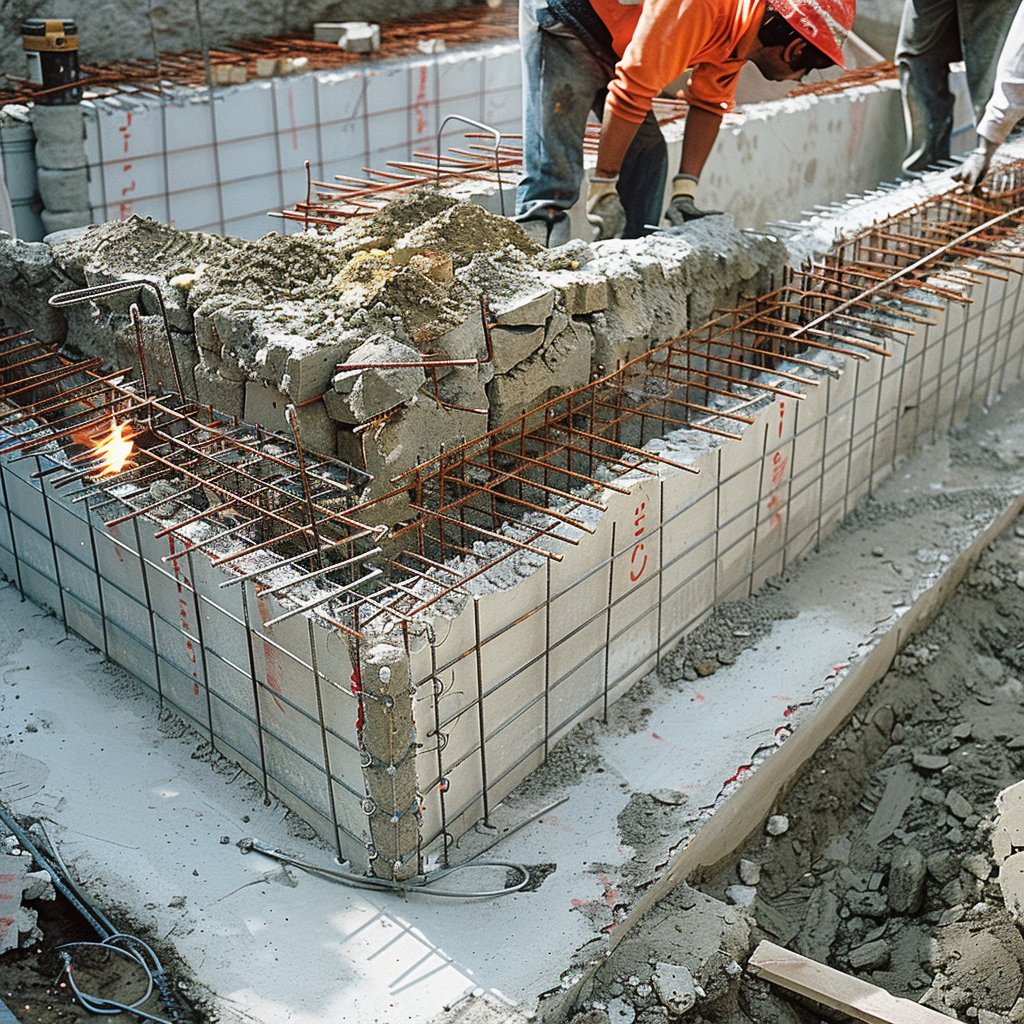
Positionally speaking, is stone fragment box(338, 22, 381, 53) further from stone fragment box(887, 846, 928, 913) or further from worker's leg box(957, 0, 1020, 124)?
stone fragment box(887, 846, 928, 913)

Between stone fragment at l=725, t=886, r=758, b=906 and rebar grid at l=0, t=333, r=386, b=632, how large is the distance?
5.23 feet

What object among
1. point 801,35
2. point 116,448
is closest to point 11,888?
point 116,448

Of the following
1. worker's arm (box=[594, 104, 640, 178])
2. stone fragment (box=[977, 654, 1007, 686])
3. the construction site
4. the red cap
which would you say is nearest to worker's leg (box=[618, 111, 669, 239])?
worker's arm (box=[594, 104, 640, 178])

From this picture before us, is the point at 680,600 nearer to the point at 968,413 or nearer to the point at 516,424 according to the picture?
the point at 516,424

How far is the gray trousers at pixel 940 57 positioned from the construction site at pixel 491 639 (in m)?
2.59

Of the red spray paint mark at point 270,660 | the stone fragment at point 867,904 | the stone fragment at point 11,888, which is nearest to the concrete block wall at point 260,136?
the red spray paint mark at point 270,660

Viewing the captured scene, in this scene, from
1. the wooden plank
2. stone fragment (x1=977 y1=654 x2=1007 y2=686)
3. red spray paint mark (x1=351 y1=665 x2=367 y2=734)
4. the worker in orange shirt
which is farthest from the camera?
stone fragment (x1=977 y1=654 x2=1007 y2=686)

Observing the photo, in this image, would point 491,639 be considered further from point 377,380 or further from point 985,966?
point 985,966

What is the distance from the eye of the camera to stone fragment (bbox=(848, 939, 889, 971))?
374 cm

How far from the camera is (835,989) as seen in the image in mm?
3379

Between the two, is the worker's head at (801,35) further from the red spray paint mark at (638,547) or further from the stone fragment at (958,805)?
the stone fragment at (958,805)

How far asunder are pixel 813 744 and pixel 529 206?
285 centimetres

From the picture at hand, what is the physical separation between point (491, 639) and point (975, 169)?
488 centimetres

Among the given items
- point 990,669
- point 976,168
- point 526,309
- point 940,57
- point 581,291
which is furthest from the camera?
point 940,57
